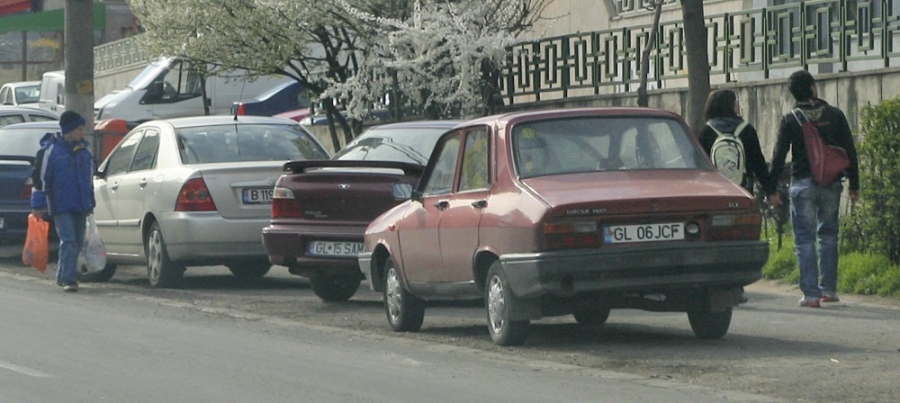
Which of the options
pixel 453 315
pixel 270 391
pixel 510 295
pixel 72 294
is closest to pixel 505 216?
pixel 510 295

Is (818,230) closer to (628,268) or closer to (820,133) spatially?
(820,133)

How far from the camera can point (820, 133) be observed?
12.7 m

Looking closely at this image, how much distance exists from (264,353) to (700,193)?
2876 millimetres

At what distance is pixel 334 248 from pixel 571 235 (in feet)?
14.3

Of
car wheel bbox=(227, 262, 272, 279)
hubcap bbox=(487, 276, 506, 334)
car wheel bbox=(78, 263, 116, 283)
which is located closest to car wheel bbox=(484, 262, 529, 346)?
hubcap bbox=(487, 276, 506, 334)

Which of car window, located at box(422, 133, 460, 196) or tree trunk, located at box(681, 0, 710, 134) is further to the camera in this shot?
tree trunk, located at box(681, 0, 710, 134)

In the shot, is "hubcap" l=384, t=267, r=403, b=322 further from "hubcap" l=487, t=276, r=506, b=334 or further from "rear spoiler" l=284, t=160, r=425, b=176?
"rear spoiler" l=284, t=160, r=425, b=176

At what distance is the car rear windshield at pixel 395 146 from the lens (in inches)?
570

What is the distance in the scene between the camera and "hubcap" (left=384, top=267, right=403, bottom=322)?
11891 millimetres

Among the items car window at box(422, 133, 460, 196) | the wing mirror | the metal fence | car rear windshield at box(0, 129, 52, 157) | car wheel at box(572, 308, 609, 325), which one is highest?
the metal fence

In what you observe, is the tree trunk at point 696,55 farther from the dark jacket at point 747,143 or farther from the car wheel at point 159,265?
the car wheel at point 159,265

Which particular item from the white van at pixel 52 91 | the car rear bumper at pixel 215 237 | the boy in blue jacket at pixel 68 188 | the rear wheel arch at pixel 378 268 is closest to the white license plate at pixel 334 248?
the rear wheel arch at pixel 378 268

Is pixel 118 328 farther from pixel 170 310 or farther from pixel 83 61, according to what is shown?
pixel 83 61

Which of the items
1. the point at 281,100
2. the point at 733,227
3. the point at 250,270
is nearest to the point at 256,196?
the point at 250,270
